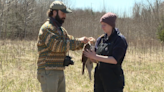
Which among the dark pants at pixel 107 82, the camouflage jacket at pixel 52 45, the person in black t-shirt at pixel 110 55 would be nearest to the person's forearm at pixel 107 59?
the person in black t-shirt at pixel 110 55

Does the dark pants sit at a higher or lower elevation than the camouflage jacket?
lower

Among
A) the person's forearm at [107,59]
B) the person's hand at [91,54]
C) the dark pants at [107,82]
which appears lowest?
the dark pants at [107,82]

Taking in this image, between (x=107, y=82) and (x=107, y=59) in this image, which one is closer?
(x=107, y=59)

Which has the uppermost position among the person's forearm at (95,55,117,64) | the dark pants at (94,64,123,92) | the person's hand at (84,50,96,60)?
the person's hand at (84,50,96,60)

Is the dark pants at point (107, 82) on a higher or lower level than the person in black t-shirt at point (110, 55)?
lower

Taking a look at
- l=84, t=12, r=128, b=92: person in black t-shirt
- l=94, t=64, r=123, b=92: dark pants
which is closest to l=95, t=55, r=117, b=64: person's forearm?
l=84, t=12, r=128, b=92: person in black t-shirt

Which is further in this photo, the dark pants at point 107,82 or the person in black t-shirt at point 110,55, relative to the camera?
the dark pants at point 107,82

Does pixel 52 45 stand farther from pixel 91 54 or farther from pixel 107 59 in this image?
pixel 107 59

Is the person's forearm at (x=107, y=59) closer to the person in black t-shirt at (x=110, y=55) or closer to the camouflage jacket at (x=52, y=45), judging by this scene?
the person in black t-shirt at (x=110, y=55)

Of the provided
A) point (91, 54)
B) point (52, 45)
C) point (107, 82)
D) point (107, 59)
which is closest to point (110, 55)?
point (107, 59)

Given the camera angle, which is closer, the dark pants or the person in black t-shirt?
the person in black t-shirt

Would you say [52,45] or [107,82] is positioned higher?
[52,45]

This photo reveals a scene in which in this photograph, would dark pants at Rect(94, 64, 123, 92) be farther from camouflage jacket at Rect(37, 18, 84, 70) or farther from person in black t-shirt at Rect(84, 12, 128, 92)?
camouflage jacket at Rect(37, 18, 84, 70)

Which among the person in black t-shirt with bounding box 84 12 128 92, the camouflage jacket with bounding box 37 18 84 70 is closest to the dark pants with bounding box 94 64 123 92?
the person in black t-shirt with bounding box 84 12 128 92
